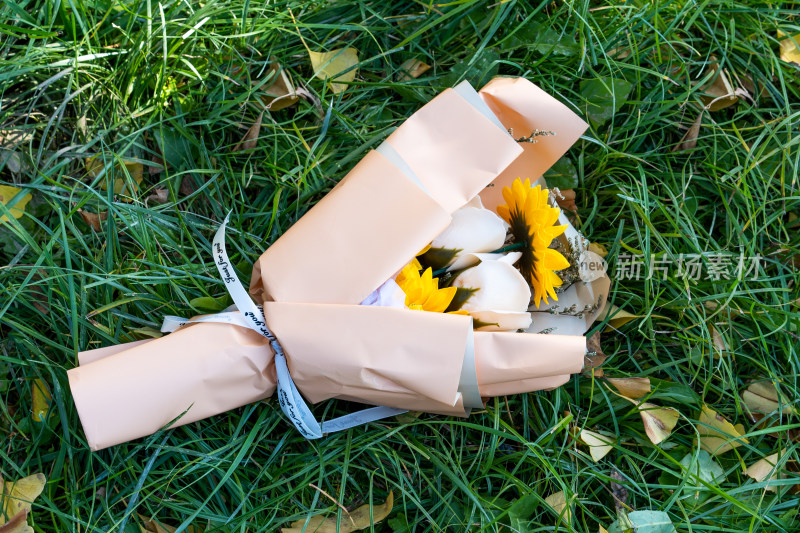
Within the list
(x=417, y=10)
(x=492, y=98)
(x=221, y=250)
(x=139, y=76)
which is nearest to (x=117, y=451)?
(x=221, y=250)

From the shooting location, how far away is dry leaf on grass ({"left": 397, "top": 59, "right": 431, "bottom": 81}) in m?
1.15

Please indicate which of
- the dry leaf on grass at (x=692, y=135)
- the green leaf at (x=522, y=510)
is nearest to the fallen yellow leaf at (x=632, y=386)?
the green leaf at (x=522, y=510)

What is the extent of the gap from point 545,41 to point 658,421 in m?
0.68

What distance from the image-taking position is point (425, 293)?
84cm

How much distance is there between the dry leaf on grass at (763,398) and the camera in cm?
106

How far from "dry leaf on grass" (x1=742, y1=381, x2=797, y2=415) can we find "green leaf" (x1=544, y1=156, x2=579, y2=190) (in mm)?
461

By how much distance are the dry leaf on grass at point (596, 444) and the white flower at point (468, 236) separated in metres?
0.36

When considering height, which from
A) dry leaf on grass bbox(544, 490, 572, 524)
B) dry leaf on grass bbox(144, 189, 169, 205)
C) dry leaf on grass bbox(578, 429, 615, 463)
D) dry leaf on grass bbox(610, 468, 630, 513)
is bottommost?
dry leaf on grass bbox(610, 468, 630, 513)

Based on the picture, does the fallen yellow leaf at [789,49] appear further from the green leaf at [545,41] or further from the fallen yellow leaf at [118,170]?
the fallen yellow leaf at [118,170]

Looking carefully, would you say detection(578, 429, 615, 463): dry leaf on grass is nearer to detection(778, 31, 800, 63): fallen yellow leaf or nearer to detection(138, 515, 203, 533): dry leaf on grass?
detection(138, 515, 203, 533): dry leaf on grass

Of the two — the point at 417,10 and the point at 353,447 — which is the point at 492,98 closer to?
the point at 417,10

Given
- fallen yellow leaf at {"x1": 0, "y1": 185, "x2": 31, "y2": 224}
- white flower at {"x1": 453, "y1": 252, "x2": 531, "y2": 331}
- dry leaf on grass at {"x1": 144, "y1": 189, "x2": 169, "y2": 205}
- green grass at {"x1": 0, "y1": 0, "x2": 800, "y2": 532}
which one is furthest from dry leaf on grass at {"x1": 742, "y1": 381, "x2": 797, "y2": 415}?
fallen yellow leaf at {"x1": 0, "y1": 185, "x2": 31, "y2": 224}

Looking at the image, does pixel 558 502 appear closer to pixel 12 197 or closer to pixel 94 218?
pixel 94 218
